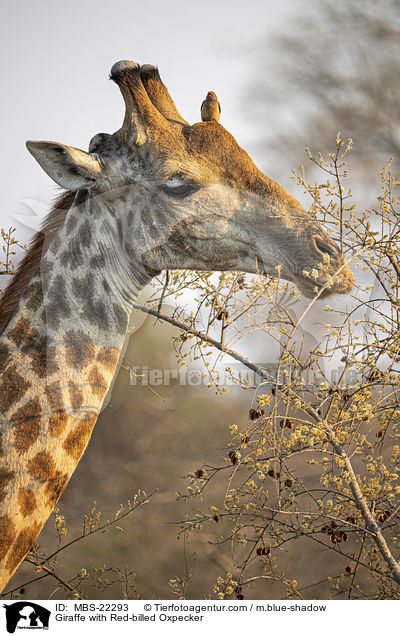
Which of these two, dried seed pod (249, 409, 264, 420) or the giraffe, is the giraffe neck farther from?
dried seed pod (249, 409, 264, 420)

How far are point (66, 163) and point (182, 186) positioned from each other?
267 millimetres

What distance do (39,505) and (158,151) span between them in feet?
2.76

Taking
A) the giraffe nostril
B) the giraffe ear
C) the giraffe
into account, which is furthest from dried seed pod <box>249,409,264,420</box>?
the giraffe ear

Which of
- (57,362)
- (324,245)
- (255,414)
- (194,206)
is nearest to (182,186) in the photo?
(194,206)

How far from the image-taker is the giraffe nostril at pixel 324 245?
1.24 meters

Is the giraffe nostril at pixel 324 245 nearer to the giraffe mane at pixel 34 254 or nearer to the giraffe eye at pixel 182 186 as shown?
the giraffe eye at pixel 182 186

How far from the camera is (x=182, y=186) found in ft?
4.17

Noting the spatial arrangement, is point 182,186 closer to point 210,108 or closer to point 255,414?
point 210,108

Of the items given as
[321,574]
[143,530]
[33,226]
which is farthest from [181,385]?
[33,226]

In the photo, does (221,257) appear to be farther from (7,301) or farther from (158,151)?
(7,301)

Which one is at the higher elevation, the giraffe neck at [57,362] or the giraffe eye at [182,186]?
the giraffe eye at [182,186]

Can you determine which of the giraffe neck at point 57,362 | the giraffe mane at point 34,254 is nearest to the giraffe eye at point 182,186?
the giraffe neck at point 57,362

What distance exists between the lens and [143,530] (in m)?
3.44

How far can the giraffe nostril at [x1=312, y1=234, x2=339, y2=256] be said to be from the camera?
1.24 meters
